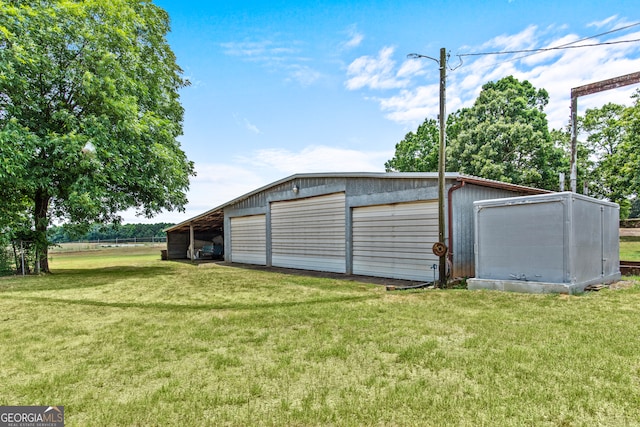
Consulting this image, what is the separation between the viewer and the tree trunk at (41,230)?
12.9 meters

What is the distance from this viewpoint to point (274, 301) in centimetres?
698

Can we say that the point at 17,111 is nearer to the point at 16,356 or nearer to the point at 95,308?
the point at 95,308

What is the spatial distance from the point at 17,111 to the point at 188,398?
505 inches

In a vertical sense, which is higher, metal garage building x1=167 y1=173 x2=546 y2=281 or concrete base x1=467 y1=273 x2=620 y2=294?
metal garage building x1=167 y1=173 x2=546 y2=281

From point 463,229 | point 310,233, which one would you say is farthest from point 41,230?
point 463,229

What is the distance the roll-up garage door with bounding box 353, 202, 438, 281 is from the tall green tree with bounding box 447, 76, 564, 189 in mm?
14148

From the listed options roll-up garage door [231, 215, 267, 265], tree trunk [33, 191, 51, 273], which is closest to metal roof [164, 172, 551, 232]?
roll-up garage door [231, 215, 267, 265]

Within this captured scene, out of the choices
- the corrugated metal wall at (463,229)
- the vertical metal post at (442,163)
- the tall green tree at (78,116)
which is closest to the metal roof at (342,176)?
the corrugated metal wall at (463,229)

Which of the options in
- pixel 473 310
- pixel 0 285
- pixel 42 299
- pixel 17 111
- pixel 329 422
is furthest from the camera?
pixel 17 111

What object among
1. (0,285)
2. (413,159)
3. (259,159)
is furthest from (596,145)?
(0,285)

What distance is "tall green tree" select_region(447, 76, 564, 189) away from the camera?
852 inches

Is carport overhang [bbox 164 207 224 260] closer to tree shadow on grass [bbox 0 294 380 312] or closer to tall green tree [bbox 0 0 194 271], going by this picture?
tall green tree [bbox 0 0 194 271]

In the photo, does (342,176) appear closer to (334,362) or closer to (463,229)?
(463,229)

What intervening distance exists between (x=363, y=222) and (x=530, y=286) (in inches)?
203
